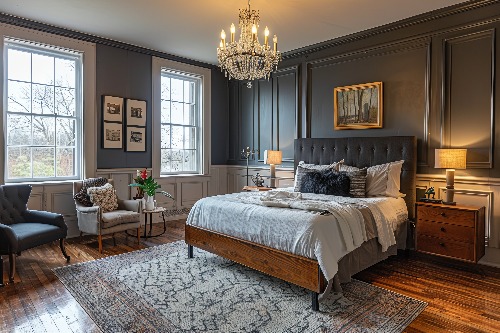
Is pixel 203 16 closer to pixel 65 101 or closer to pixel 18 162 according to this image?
pixel 65 101

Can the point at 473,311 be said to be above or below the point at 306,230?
below

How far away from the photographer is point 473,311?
2.72m

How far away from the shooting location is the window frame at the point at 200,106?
594 cm

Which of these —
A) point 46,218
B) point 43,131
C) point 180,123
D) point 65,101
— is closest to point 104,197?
point 46,218

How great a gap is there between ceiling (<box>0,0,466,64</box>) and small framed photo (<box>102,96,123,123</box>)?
A: 96cm

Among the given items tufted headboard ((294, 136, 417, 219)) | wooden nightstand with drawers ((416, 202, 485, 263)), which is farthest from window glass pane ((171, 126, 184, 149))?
wooden nightstand with drawers ((416, 202, 485, 263))

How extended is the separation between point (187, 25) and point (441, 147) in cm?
375

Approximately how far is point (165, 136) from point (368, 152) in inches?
144

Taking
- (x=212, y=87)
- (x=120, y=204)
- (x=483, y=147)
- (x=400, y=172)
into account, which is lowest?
(x=120, y=204)

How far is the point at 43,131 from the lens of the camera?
4844 millimetres

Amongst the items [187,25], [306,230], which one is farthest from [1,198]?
[306,230]

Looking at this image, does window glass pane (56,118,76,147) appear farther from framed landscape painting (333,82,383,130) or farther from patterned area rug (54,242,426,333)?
framed landscape painting (333,82,383,130)

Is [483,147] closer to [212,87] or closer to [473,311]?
[473,311]

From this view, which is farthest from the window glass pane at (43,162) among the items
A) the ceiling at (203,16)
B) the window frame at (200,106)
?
the ceiling at (203,16)
